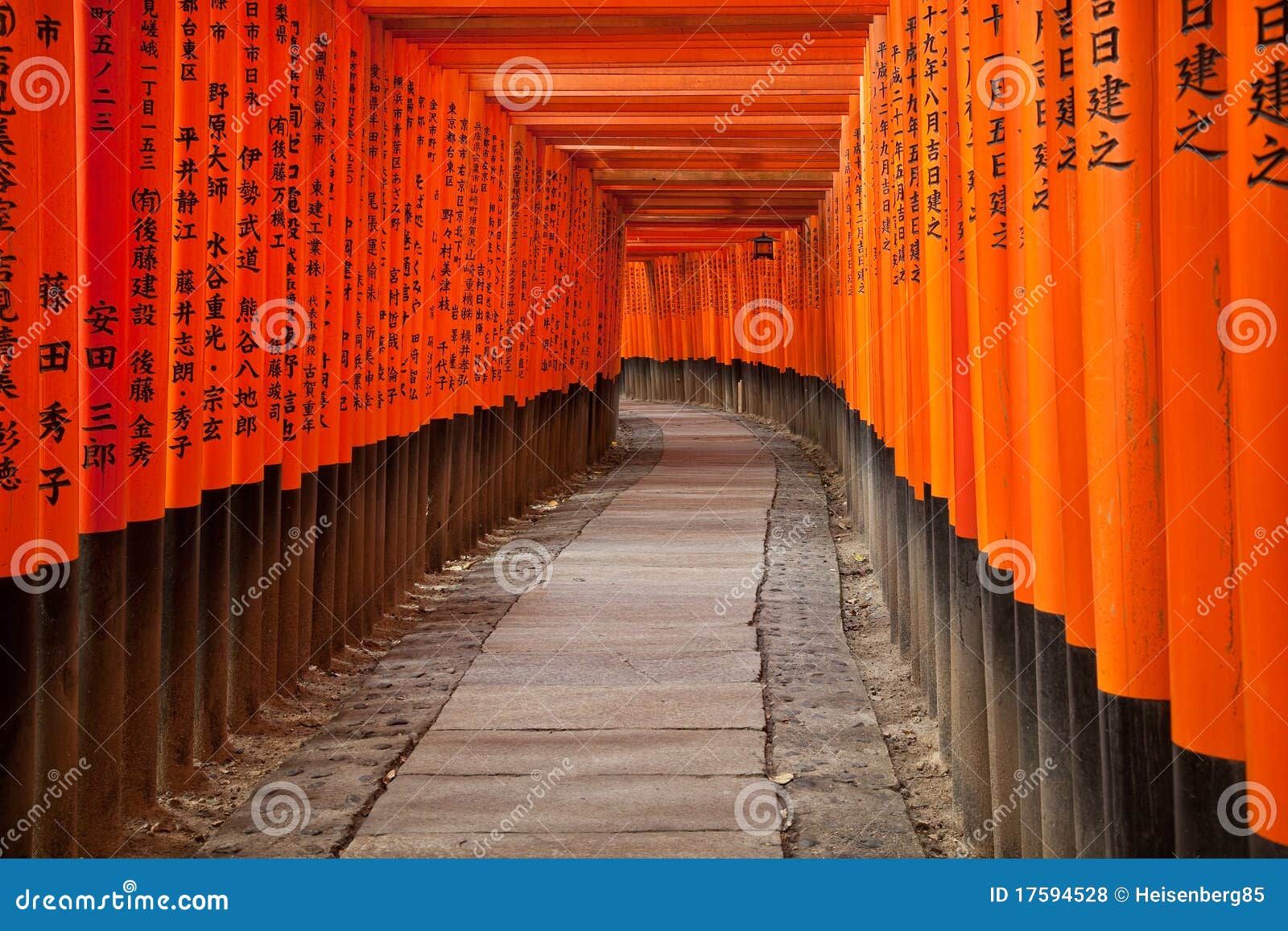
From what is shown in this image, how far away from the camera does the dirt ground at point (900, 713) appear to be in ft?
14.2

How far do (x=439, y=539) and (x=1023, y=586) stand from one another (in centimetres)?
597

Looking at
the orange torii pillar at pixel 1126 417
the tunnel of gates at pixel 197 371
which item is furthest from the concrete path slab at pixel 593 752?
the orange torii pillar at pixel 1126 417

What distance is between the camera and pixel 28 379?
11.1 ft

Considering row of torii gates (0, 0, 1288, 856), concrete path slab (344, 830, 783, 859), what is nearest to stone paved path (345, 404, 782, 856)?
concrete path slab (344, 830, 783, 859)

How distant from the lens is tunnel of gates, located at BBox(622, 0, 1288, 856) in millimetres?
1988

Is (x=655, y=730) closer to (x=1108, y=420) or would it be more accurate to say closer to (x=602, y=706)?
(x=602, y=706)

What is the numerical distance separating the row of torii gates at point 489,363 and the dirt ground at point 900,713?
0.16 meters

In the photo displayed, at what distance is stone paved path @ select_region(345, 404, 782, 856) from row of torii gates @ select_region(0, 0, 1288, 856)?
2.59ft

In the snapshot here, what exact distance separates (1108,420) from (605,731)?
293 cm

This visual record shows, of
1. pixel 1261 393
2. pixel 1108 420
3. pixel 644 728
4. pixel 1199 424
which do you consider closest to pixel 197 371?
pixel 644 728

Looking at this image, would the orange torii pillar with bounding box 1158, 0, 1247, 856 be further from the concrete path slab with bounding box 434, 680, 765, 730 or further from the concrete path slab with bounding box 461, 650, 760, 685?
the concrete path slab with bounding box 461, 650, 760, 685

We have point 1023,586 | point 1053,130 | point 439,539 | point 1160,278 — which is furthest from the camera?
point 439,539

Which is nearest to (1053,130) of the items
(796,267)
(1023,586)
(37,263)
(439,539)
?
(1023,586)

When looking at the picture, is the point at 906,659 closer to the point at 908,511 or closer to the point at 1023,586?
the point at 908,511
